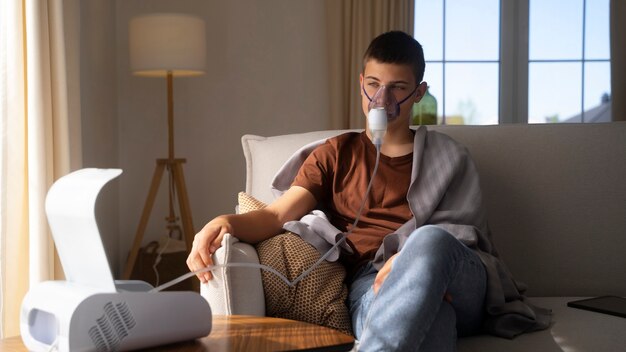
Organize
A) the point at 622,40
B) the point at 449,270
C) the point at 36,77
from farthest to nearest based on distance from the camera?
the point at 622,40 → the point at 36,77 → the point at 449,270

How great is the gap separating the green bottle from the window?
0.26 feet

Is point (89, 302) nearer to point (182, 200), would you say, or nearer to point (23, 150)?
point (23, 150)

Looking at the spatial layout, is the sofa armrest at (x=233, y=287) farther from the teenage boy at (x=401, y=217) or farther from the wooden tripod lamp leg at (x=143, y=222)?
the wooden tripod lamp leg at (x=143, y=222)

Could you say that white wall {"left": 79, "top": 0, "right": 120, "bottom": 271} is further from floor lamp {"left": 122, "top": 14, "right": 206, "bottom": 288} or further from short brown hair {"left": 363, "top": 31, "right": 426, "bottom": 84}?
short brown hair {"left": 363, "top": 31, "right": 426, "bottom": 84}

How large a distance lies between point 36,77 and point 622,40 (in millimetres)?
3628

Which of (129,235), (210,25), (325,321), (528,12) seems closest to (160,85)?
(210,25)

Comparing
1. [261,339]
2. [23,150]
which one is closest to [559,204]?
[261,339]

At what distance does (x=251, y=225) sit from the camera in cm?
176

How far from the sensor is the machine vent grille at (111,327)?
3.38 ft

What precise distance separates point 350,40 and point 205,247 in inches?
115

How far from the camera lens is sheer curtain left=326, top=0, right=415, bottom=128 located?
430 cm

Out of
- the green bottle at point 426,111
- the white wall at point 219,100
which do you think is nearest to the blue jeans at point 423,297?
the white wall at point 219,100

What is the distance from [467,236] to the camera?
67.8 inches

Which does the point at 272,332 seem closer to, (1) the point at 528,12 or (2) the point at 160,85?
(2) the point at 160,85
